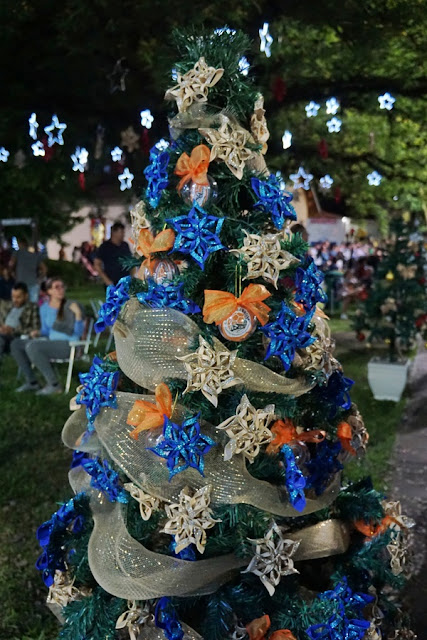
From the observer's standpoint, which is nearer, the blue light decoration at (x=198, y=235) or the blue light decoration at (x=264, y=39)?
the blue light decoration at (x=198, y=235)

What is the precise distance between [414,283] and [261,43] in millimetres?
3531

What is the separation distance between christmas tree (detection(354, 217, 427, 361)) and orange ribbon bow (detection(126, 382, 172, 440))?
6.42 metres

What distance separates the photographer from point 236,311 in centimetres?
239

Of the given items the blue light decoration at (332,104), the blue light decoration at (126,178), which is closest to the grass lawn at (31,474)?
the blue light decoration at (126,178)

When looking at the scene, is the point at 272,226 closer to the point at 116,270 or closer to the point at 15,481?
the point at 15,481

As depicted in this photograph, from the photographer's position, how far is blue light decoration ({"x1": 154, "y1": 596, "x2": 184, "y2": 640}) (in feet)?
8.11

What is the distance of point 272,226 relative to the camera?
102 inches

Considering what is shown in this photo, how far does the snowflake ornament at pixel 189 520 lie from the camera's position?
2.31 m

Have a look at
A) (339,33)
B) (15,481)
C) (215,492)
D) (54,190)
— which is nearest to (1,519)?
(15,481)

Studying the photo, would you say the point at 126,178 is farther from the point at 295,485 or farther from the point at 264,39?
the point at 295,485

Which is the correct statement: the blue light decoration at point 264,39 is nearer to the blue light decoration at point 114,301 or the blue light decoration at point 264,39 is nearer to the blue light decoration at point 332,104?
the blue light decoration at point 332,104

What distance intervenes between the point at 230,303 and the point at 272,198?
0.44 meters

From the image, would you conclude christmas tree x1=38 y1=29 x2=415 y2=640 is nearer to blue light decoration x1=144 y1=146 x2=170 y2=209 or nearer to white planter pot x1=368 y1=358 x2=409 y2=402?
blue light decoration x1=144 y1=146 x2=170 y2=209

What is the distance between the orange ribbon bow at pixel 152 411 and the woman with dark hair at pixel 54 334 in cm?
580
